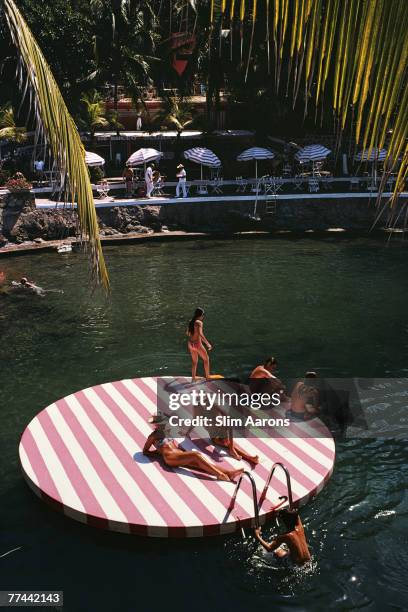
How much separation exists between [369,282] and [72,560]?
17425mm

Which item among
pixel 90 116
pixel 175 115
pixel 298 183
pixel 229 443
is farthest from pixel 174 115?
pixel 229 443

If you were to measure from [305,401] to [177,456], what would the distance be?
356 centimetres

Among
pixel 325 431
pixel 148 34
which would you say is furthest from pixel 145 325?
Answer: pixel 148 34

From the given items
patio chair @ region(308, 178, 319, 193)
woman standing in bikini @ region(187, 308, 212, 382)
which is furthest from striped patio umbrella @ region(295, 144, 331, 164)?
woman standing in bikini @ region(187, 308, 212, 382)

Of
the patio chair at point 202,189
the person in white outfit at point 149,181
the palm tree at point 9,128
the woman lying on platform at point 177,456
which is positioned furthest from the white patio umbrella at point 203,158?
the woman lying on platform at point 177,456

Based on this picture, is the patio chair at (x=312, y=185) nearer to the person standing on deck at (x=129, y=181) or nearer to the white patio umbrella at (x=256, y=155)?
the white patio umbrella at (x=256, y=155)

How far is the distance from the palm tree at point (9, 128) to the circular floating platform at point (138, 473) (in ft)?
98.7

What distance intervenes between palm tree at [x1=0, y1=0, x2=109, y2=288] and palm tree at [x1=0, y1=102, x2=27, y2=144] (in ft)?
118

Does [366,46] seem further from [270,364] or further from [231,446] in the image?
[270,364]

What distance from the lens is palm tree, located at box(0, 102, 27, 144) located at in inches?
1533

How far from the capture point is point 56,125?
16.9 feet

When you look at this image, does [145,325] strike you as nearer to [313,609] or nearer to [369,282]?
[369,282]

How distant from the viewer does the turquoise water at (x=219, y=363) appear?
8648mm

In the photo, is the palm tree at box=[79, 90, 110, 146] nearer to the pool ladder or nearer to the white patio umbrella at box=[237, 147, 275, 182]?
the white patio umbrella at box=[237, 147, 275, 182]
